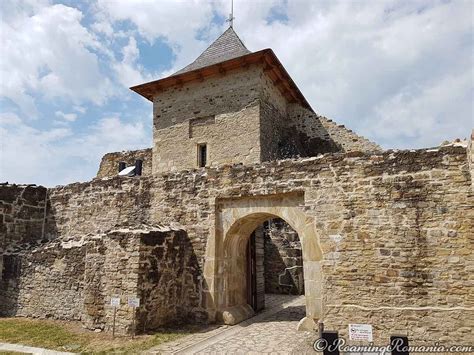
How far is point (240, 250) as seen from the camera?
363 inches

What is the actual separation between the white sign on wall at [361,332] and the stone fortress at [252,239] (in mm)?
2646

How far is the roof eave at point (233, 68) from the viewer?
12.8 m

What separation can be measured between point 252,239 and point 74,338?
4885 mm

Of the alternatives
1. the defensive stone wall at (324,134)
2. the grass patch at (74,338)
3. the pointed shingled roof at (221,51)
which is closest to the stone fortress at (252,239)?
the grass patch at (74,338)

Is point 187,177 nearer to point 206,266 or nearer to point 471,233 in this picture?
point 206,266

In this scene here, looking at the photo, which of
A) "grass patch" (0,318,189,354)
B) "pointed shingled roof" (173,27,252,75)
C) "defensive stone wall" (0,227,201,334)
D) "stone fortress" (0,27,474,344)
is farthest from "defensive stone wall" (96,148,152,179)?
"grass patch" (0,318,189,354)

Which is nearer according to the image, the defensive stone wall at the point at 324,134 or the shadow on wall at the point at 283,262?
the shadow on wall at the point at 283,262

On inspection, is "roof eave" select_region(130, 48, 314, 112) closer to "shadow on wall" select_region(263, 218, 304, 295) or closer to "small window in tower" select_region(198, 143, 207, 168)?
"small window in tower" select_region(198, 143, 207, 168)

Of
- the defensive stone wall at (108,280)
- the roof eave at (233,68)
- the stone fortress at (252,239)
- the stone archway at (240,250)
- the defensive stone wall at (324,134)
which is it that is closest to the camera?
the stone fortress at (252,239)

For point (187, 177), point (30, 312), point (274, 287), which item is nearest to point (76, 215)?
Result: point (30, 312)

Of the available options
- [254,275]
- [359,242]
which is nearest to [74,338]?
[254,275]

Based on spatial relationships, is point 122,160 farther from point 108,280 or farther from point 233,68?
point 108,280

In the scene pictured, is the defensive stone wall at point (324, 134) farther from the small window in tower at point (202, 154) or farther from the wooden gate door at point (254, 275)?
the wooden gate door at point (254, 275)

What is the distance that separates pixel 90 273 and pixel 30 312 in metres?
2.48
